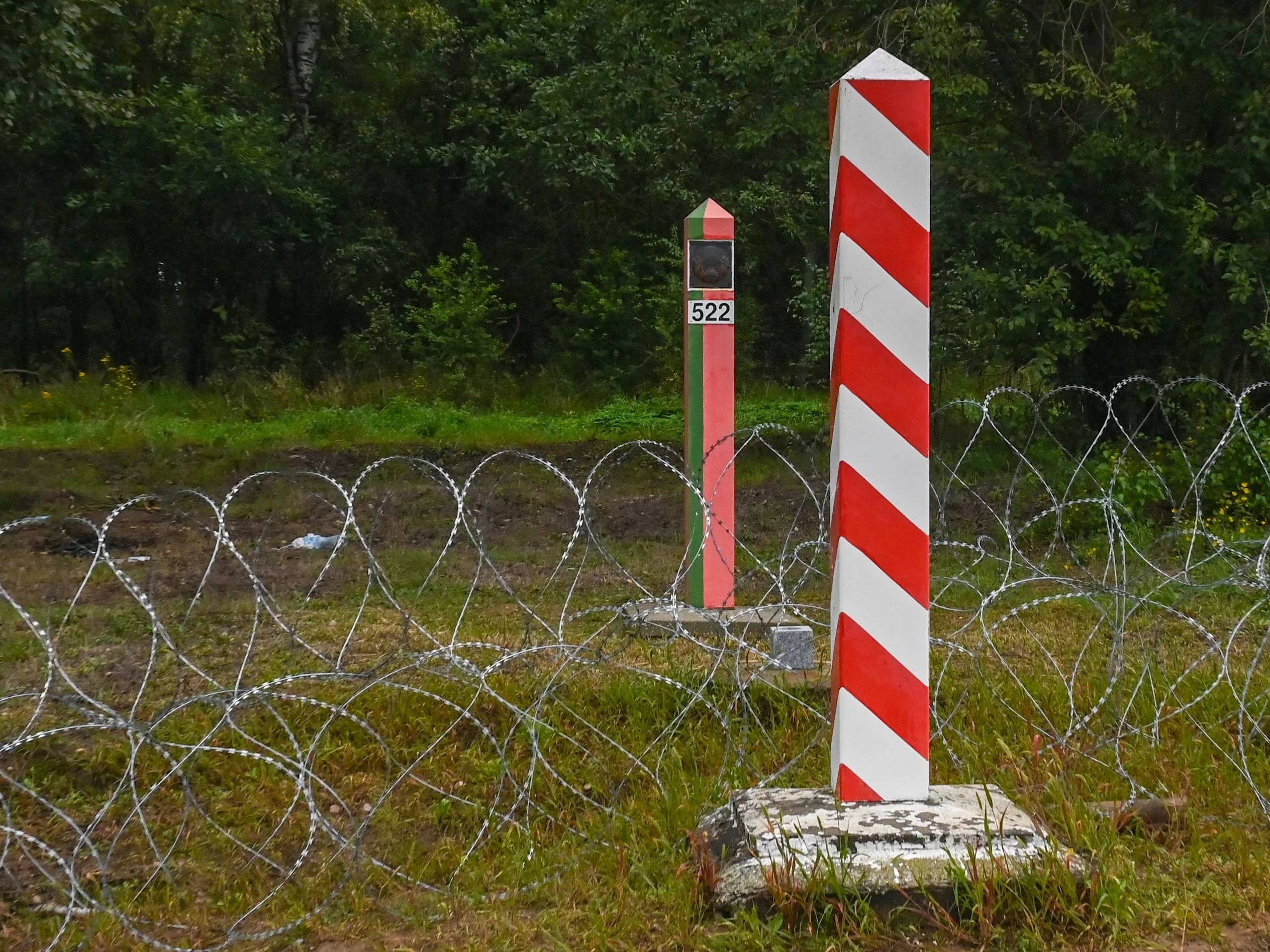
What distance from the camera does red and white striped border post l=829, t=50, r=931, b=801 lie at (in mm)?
3301

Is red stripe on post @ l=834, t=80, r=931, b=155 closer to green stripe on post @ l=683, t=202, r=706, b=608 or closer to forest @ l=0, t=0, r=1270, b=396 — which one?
green stripe on post @ l=683, t=202, r=706, b=608

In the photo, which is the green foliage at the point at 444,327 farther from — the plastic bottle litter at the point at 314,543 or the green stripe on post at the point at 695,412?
the green stripe on post at the point at 695,412

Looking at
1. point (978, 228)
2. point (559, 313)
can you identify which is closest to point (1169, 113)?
point (978, 228)

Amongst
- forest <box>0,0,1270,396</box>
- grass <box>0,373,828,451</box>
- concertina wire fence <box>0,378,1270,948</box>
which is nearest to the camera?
concertina wire fence <box>0,378,1270,948</box>

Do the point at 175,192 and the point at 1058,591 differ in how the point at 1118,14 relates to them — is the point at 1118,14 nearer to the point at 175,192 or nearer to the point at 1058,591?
the point at 1058,591

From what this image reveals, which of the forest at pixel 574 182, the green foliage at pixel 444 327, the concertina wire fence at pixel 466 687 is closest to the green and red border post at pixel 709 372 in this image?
the concertina wire fence at pixel 466 687

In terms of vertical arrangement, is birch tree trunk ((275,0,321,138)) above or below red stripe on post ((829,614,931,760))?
above

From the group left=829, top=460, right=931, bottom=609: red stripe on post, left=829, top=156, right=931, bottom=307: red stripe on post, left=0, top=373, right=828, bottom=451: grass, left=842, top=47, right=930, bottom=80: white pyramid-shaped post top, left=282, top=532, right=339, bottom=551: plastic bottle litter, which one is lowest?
left=0, top=373, right=828, bottom=451: grass

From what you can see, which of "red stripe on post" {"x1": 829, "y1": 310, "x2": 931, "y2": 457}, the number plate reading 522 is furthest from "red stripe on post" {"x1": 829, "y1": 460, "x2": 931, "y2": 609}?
the number plate reading 522

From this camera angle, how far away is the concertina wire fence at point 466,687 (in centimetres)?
375

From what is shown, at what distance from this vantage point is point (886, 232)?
10.9 feet

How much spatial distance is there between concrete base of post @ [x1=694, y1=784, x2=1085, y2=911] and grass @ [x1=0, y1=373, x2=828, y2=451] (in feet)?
33.6

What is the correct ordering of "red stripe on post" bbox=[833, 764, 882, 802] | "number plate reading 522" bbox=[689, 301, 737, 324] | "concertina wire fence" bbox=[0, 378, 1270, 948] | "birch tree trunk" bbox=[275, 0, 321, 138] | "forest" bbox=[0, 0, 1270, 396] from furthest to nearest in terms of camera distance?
"birch tree trunk" bbox=[275, 0, 321, 138] < "forest" bbox=[0, 0, 1270, 396] < "number plate reading 522" bbox=[689, 301, 737, 324] < "concertina wire fence" bbox=[0, 378, 1270, 948] < "red stripe on post" bbox=[833, 764, 882, 802]

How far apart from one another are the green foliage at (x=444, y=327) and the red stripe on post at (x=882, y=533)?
50.6ft
